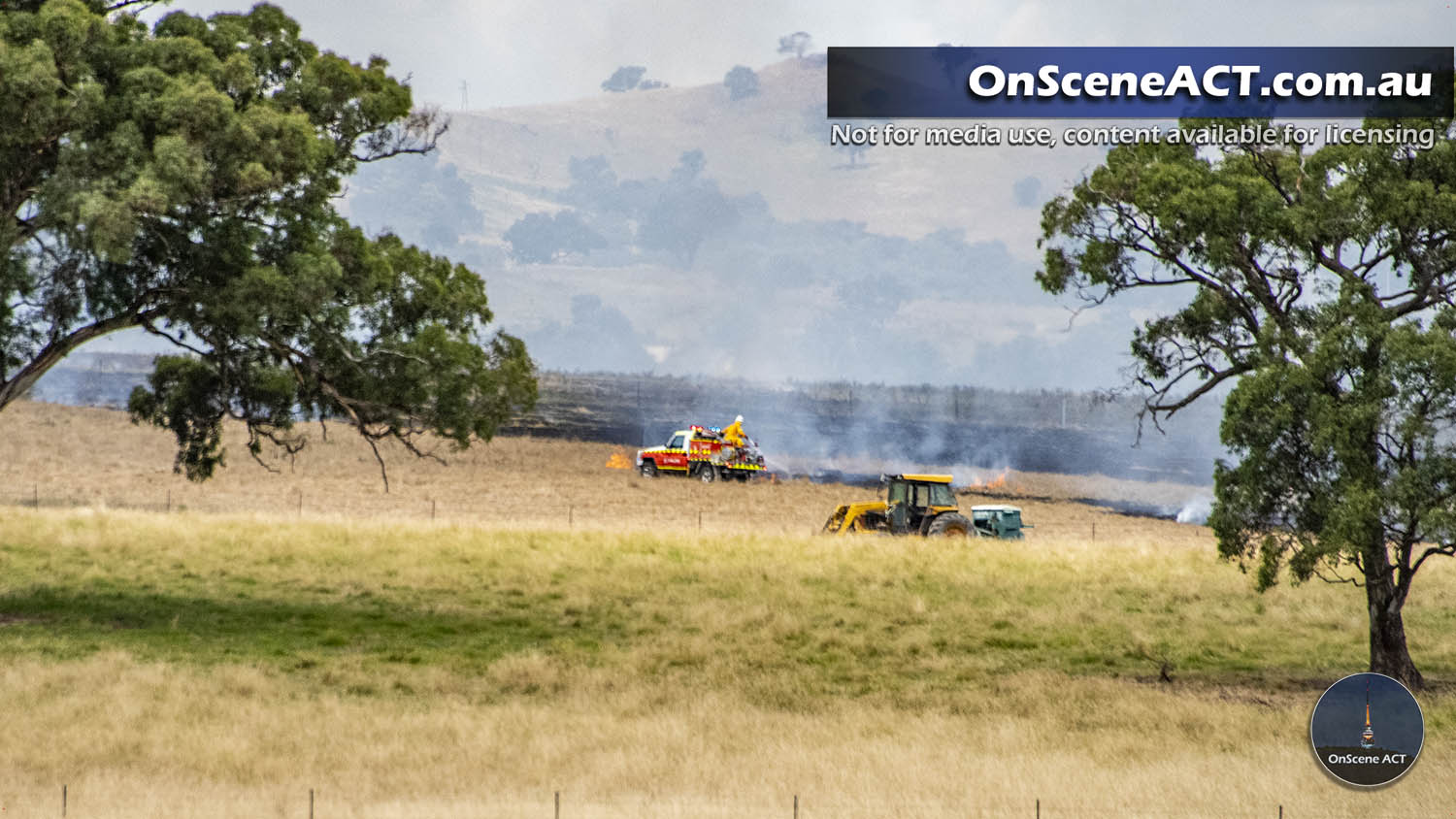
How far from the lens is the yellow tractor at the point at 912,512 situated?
38.2 meters

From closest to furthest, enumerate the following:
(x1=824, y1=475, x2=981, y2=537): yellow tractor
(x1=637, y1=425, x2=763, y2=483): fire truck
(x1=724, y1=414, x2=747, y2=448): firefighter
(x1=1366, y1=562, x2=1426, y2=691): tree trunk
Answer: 1. (x1=1366, y1=562, x2=1426, y2=691): tree trunk
2. (x1=824, y1=475, x2=981, y2=537): yellow tractor
3. (x1=637, y1=425, x2=763, y2=483): fire truck
4. (x1=724, y1=414, x2=747, y2=448): firefighter

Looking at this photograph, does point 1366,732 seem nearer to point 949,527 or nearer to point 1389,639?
point 1389,639

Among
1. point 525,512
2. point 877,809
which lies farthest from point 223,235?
point 525,512

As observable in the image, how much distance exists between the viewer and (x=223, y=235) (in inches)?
944

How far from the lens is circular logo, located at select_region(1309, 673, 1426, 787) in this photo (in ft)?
48.6

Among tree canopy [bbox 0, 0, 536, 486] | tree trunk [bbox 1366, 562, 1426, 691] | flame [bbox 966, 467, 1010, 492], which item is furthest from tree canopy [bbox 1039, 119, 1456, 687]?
flame [bbox 966, 467, 1010, 492]

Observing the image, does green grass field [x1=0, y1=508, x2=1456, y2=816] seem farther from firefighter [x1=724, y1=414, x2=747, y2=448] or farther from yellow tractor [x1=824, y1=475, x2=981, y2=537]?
firefighter [x1=724, y1=414, x2=747, y2=448]

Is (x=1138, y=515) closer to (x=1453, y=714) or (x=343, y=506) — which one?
(x=343, y=506)

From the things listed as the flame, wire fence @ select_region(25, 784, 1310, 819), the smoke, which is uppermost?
the flame

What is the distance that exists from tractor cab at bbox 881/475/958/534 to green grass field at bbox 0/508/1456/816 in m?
1.99

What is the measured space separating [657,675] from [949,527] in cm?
1794

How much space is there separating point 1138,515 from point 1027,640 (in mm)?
41890

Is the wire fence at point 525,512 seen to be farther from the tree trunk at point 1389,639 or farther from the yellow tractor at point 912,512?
the tree trunk at point 1389,639

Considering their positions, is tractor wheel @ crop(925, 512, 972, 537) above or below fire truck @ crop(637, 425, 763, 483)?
below
